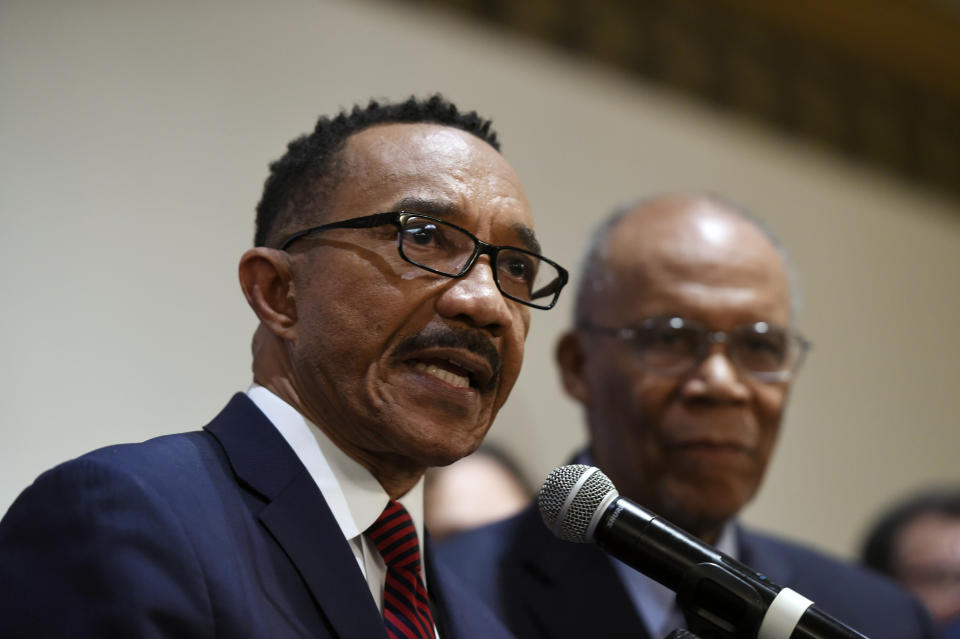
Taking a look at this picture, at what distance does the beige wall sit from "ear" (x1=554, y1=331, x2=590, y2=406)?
783mm

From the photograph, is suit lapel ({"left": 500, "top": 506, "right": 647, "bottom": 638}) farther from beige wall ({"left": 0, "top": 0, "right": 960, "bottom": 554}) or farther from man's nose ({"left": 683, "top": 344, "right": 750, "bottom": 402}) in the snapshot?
beige wall ({"left": 0, "top": 0, "right": 960, "bottom": 554})

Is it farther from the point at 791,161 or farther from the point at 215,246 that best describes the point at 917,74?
the point at 215,246

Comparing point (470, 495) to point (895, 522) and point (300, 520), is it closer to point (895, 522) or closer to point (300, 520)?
point (895, 522)

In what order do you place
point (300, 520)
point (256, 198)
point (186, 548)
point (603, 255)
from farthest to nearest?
point (603, 255)
point (256, 198)
point (300, 520)
point (186, 548)

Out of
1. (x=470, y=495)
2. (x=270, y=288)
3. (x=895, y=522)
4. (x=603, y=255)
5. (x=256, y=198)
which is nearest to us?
(x=270, y=288)

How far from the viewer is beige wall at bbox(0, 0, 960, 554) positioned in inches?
100

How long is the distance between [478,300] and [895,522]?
2817 millimetres

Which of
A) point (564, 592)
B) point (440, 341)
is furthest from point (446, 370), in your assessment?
point (564, 592)

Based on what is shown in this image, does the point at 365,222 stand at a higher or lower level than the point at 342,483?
higher

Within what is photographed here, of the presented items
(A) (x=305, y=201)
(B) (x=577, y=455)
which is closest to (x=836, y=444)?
(B) (x=577, y=455)

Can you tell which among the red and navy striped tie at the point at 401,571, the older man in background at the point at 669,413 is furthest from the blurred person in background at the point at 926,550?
the red and navy striped tie at the point at 401,571

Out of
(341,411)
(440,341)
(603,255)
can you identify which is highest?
(603,255)

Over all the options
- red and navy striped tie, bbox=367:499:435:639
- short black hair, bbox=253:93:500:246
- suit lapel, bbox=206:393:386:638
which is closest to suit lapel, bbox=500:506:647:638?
red and navy striped tie, bbox=367:499:435:639

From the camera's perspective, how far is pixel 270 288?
62.0 inches
